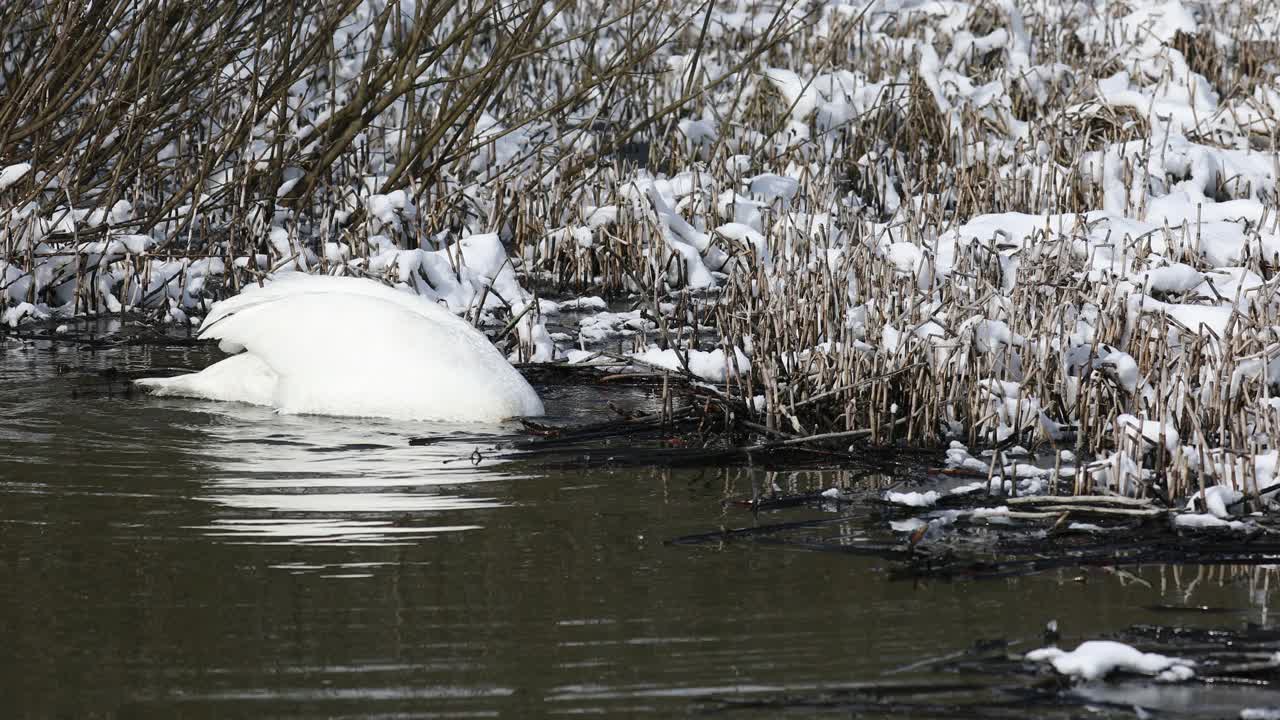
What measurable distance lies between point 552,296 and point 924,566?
5.69 metres

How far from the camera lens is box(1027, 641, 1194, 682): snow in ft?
10.7

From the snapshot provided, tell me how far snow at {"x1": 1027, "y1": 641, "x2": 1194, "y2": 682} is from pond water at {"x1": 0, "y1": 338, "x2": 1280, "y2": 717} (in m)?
0.08

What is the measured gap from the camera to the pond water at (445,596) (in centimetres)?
329

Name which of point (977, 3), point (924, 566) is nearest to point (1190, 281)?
point (924, 566)

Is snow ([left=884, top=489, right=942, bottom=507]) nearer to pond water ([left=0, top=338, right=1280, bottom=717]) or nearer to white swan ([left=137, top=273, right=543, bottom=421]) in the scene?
pond water ([left=0, top=338, right=1280, bottom=717])

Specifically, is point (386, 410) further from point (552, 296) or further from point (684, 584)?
point (552, 296)

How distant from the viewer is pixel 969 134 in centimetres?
1196

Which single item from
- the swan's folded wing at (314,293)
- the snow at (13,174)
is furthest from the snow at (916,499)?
the snow at (13,174)

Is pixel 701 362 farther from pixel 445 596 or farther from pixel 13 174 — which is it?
pixel 13 174

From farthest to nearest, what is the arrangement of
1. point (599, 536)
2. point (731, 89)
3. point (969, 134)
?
point (731, 89)
point (969, 134)
point (599, 536)

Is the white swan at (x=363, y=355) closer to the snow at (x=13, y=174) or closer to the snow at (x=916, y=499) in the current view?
the snow at (x=916, y=499)

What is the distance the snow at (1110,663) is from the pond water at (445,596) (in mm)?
80

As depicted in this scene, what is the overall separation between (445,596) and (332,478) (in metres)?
1.51

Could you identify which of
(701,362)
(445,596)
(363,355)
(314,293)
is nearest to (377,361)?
(363,355)
